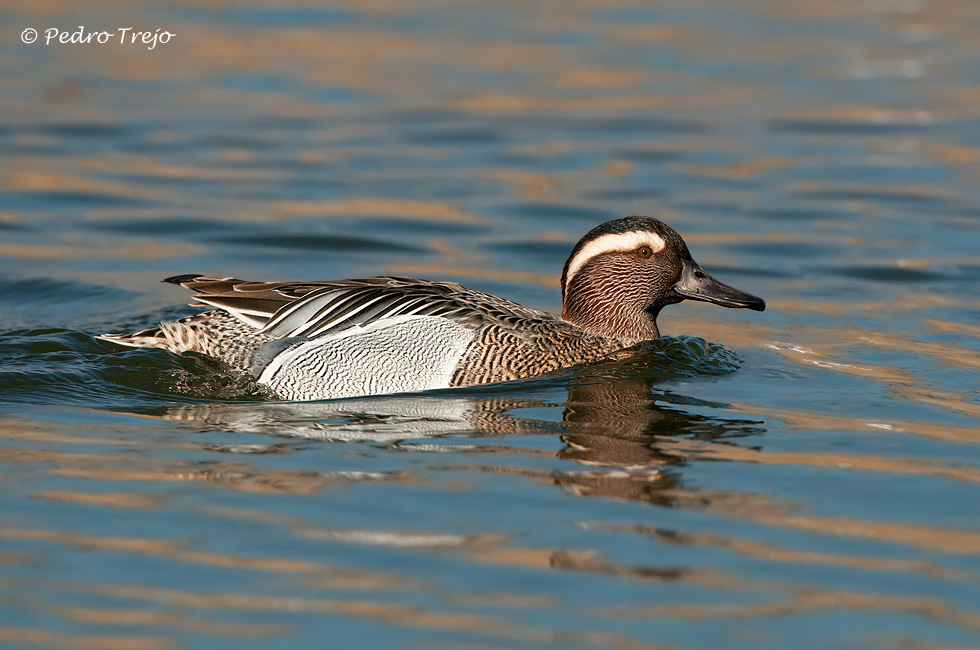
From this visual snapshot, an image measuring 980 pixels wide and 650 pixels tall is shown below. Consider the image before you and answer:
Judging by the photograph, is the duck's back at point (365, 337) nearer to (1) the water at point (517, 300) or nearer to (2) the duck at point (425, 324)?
(2) the duck at point (425, 324)

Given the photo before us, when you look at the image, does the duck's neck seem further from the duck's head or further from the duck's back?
the duck's back

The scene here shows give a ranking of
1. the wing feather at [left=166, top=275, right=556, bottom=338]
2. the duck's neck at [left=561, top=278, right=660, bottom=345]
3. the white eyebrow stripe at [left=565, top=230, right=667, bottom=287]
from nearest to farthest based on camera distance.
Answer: the wing feather at [left=166, top=275, right=556, bottom=338]
the white eyebrow stripe at [left=565, top=230, right=667, bottom=287]
the duck's neck at [left=561, top=278, right=660, bottom=345]

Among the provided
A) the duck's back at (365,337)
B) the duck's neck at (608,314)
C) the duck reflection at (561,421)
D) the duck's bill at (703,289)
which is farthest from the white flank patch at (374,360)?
the duck's bill at (703,289)

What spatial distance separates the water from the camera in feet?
16.5

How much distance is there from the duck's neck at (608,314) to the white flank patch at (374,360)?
93 cm

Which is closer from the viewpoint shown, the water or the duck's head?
the water

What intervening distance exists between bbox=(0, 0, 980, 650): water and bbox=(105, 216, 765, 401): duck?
0.56 feet

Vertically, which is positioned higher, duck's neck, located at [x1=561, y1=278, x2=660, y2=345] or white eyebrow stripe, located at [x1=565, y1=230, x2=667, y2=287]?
white eyebrow stripe, located at [x1=565, y1=230, x2=667, y2=287]

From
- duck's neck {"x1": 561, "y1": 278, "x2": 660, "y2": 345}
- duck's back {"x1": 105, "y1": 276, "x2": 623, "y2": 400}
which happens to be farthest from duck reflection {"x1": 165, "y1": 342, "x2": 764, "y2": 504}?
duck's neck {"x1": 561, "y1": 278, "x2": 660, "y2": 345}

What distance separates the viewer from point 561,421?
286 inches

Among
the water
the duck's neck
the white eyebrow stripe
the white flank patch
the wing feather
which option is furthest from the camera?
the duck's neck

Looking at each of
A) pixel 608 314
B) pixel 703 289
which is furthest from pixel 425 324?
pixel 703 289

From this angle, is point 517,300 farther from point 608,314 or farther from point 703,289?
point 703,289

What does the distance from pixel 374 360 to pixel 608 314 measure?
1569mm
